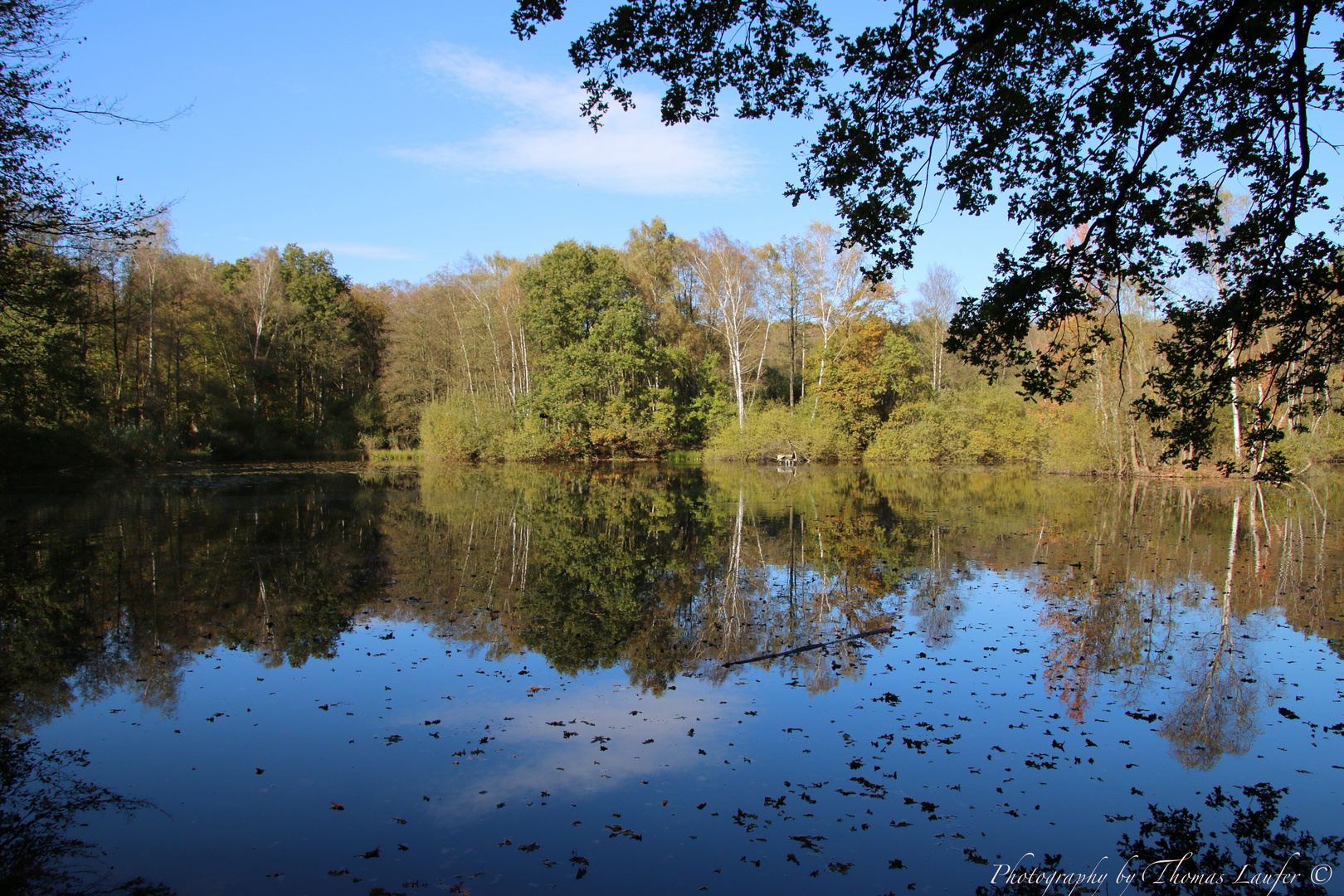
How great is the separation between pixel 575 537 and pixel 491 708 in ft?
27.9

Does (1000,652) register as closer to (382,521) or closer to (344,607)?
(344,607)

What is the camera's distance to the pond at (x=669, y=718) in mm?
4051

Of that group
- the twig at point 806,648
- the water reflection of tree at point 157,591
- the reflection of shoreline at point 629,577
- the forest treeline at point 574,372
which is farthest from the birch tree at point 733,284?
the twig at point 806,648

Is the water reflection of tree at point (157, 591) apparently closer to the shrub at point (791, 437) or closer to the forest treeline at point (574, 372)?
the forest treeline at point (574, 372)

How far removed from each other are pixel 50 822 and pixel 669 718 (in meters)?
3.88

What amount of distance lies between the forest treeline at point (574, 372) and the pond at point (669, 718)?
67.6 feet

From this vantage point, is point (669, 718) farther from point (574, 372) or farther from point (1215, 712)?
point (574, 372)

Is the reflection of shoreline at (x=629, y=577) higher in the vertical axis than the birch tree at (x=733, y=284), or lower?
lower

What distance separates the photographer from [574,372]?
124ft

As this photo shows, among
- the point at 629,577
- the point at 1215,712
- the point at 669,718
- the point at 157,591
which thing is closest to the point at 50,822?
the point at 669,718

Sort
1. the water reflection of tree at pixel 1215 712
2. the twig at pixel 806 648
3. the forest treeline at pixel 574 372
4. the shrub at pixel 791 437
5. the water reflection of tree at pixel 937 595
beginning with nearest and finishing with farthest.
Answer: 1. the water reflection of tree at pixel 1215 712
2. the twig at pixel 806 648
3. the water reflection of tree at pixel 937 595
4. the forest treeline at pixel 574 372
5. the shrub at pixel 791 437

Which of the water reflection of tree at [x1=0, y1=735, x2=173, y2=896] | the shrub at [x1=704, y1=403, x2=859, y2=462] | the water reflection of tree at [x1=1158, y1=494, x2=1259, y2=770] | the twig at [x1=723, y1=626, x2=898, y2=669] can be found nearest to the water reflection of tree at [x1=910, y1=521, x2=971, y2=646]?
the twig at [x1=723, y1=626, x2=898, y2=669]

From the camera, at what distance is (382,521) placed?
668 inches

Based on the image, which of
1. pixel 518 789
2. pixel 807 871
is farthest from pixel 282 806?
pixel 807 871
